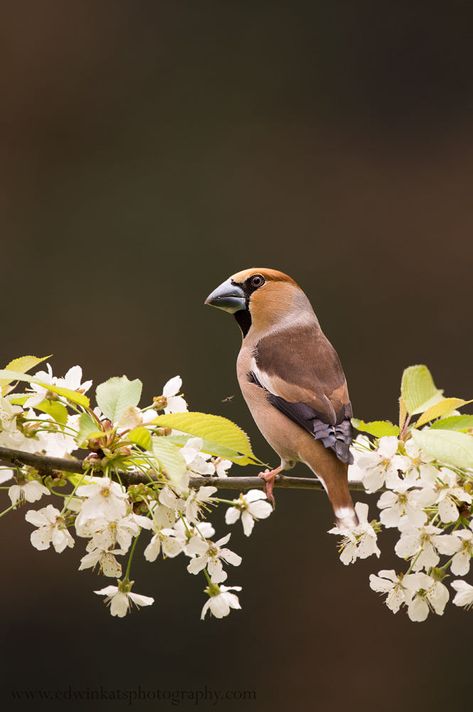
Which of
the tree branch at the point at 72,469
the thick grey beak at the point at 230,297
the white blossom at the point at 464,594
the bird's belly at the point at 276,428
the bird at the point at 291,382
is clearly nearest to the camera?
the tree branch at the point at 72,469

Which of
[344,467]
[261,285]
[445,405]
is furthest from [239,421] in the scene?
[445,405]

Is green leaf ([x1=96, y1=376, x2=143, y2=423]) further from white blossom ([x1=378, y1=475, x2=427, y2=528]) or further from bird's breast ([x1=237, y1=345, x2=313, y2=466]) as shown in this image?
bird's breast ([x1=237, y1=345, x2=313, y2=466])

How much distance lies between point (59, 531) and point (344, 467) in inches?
15.0

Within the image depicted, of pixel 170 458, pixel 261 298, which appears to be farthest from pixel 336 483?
pixel 261 298

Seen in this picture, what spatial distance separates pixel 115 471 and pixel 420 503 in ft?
0.98

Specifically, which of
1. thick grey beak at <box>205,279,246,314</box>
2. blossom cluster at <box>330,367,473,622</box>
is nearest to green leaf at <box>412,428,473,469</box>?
blossom cluster at <box>330,367,473,622</box>

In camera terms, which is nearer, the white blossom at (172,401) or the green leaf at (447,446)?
the green leaf at (447,446)

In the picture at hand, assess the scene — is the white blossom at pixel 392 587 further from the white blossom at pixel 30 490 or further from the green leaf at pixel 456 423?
the white blossom at pixel 30 490

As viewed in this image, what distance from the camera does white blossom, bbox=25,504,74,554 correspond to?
0.89 m

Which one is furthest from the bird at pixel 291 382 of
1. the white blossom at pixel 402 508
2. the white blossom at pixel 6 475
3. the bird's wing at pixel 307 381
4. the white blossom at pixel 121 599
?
the white blossom at pixel 6 475

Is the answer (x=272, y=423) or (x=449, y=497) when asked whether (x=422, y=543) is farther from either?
(x=272, y=423)

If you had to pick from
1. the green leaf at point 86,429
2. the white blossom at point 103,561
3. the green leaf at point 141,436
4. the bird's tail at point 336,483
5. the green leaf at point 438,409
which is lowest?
the bird's tail at point 336,483

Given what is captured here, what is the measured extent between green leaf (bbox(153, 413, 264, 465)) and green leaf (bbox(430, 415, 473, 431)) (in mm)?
189

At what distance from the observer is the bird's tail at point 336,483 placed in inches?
39.4
